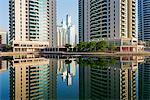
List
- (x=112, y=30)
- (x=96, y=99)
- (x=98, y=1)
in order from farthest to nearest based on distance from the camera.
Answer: (x=98, y=1) → (x=112, y=30) → (x=96, y=99)

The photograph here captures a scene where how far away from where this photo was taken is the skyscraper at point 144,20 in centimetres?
14388

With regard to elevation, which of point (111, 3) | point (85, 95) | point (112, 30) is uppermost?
point (111, 3)

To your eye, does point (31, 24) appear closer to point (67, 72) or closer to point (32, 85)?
point (67, 72)

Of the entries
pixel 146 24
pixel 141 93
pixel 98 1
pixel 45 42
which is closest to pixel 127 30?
pixel 98 1

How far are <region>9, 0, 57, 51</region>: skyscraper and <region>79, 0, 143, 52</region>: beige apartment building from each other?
19.1 m

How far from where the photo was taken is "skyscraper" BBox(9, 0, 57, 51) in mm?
105125

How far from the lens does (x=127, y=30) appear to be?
322 ft

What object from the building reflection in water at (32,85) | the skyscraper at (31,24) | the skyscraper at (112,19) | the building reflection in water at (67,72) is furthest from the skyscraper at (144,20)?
the building reflection in water at (32,85)

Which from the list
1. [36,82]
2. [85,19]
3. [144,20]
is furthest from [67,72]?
[144,20]

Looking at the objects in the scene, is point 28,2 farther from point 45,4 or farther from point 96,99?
point 96,99

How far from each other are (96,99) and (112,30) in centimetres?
8107

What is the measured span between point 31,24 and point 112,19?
106 ft

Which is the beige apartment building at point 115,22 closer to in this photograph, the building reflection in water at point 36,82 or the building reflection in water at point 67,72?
the building reflection in water at point 67,72

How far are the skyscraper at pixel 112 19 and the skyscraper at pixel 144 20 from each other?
142ft
